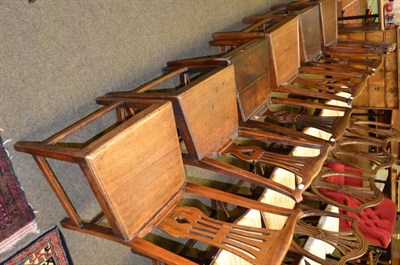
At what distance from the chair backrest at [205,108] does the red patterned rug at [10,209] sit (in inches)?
17.6

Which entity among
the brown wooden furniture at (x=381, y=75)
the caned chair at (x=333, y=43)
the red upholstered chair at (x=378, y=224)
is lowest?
the red upholstered chair at (x=378, y=224)

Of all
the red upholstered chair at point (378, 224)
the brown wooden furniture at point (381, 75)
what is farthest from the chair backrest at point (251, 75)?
the brown wooden furniture at point (381, 75)

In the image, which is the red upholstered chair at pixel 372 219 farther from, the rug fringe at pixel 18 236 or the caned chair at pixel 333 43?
the rug fringe at pixel 18 236

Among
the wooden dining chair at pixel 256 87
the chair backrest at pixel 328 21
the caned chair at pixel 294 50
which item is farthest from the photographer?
the chair backrest at pixel 328 21

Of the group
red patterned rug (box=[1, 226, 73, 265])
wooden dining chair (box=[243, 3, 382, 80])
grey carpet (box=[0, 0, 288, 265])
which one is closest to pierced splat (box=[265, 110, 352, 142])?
wooden dining chair (box=[243, 3, 382, 80])

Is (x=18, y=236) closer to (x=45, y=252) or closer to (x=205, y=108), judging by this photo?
(x=45, y=252)

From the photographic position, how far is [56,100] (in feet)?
4.55

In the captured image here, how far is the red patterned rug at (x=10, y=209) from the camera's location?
1.24 m

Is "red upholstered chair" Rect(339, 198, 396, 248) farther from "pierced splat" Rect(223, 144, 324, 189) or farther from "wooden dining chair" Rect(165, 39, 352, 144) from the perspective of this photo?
"pierced splat" Rect(223, 144, 324, 189)

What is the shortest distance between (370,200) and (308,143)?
512mm

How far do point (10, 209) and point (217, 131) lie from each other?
85 centimetres

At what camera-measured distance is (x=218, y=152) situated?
1565mm

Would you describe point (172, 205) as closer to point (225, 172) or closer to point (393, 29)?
point (225, 172)

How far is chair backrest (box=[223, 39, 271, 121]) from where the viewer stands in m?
1.69
